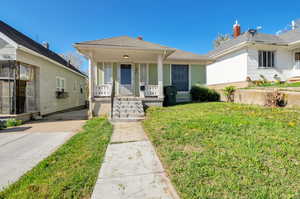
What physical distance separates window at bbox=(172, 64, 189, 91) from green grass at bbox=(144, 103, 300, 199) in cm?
699

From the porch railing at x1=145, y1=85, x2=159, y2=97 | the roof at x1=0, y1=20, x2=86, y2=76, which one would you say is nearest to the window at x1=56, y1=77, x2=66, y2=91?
the roof at x1=0, y1=20, x2=86, y2=76

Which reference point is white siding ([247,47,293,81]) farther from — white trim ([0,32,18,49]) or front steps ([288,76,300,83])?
white trim ([0,32,18,49])

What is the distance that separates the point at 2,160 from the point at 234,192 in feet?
14.1

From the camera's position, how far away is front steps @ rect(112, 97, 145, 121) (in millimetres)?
6303

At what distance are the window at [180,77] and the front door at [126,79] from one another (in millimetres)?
3366

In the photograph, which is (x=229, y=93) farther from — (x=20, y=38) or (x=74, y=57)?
(x=74, y=57)

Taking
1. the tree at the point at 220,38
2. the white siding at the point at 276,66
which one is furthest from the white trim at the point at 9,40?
the tree at the point at 220,38

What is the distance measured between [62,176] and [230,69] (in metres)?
15.0

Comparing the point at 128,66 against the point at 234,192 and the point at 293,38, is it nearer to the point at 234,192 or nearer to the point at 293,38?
the point at 234,192

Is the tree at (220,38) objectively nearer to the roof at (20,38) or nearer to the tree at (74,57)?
the tree at (74,57)

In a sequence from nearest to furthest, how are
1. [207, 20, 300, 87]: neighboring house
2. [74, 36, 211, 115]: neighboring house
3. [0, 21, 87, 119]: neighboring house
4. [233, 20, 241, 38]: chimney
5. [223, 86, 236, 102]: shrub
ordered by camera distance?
[0, 21, 87, 119]: neighboring house → [74, 36, 211, 115]: neighboring house → [223, 86, 236, 102]: shrub → [207, 20, 300, 87]: neighboring house → [233, 20, 241, 38]: chimney

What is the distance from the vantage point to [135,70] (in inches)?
404

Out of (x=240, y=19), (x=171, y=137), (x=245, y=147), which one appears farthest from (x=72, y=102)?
(x=240, y=19)

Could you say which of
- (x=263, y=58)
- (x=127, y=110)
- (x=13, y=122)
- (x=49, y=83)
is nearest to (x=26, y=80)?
(x=49, y=83)
